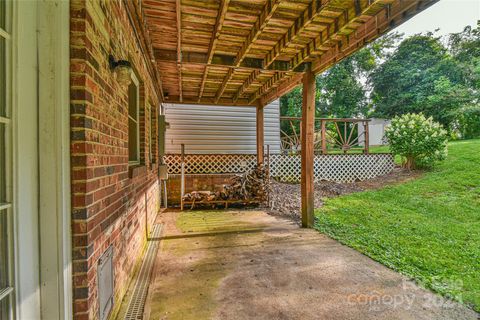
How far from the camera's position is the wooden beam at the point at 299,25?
2.84 meters

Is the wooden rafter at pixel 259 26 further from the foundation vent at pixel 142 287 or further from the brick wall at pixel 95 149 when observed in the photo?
the foundation vent at pixel 142 287

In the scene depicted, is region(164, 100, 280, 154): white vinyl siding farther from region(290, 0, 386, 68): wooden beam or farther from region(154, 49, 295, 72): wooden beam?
region(290, 0, 386, 68): wooden beam

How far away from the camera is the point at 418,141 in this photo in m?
9.55

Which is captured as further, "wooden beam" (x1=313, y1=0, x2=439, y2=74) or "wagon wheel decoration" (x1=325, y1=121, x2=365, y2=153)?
"wagon wheel decoration" (x1=325, y1=121, x2=365, y2=153)

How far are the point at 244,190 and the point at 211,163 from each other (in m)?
1.90

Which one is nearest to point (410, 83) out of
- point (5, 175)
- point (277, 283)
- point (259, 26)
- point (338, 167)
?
point (338, 167)

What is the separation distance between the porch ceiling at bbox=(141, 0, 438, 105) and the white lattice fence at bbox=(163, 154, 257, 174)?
3.34 metres

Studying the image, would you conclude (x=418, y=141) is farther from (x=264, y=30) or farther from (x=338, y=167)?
(x=264, y=30)

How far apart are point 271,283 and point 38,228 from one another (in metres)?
2.26

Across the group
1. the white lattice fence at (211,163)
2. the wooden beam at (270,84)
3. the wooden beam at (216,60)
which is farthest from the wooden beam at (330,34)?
the white lattice fence at (211,163)

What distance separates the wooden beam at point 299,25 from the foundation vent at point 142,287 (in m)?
Result: 3.56

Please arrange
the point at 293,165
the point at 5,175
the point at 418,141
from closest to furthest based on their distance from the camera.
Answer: the point at 5,175, the point at 418,141, the point at 293,165

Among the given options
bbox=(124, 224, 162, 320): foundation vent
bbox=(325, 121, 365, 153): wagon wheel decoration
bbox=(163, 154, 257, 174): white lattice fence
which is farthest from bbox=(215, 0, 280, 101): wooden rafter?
bbox=(325, 121, 365, 153): wagon wheel decoration

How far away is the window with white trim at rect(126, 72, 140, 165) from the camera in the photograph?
356 cm
